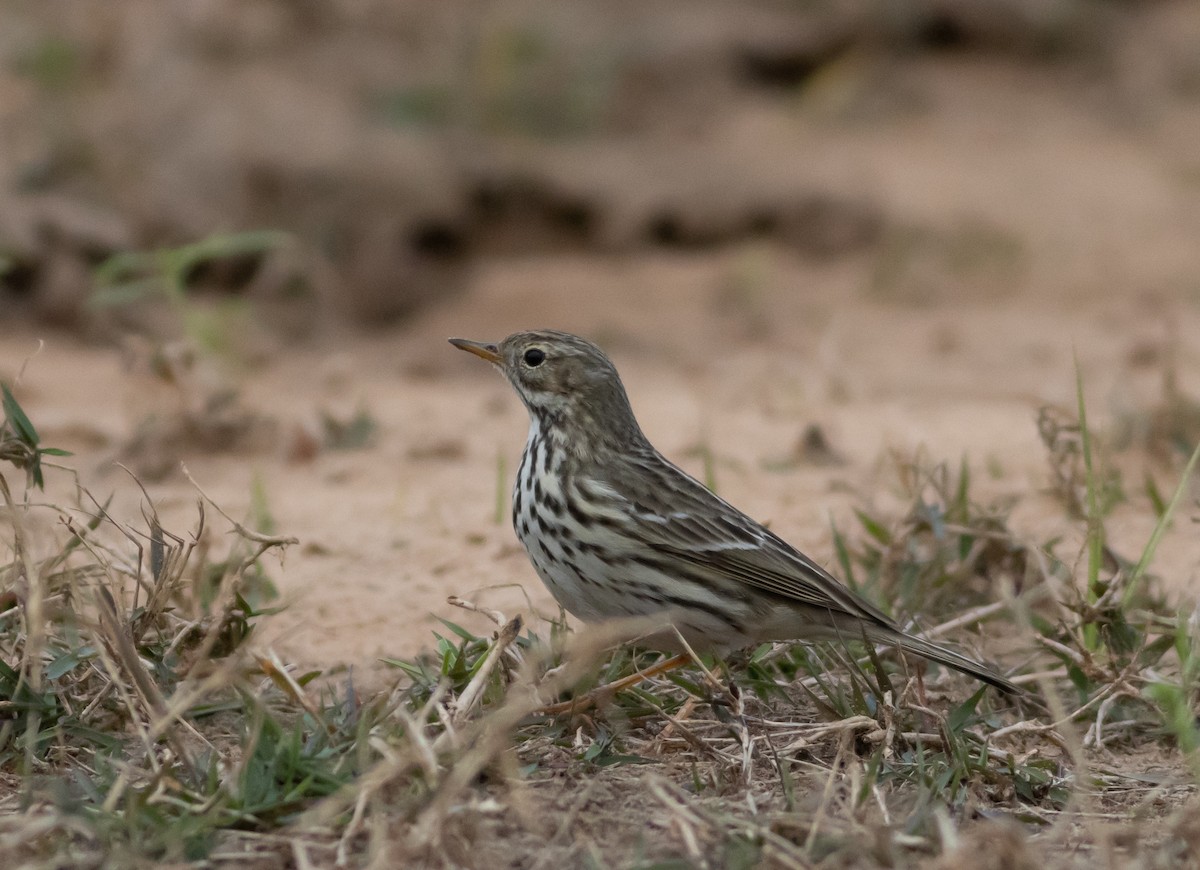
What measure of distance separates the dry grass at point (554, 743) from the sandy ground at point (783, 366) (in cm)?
70

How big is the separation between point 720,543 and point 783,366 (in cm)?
431

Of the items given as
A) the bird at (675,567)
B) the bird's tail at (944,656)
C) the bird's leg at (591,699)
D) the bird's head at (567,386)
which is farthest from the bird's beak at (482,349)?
the bird's tail at (944,656)

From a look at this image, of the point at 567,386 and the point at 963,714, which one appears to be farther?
the point at 567,386

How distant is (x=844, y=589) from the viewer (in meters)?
4.00

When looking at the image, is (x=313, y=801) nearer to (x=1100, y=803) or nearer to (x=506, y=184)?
(x=1100, y=803)

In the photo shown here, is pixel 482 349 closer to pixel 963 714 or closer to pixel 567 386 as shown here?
pixel 567 386

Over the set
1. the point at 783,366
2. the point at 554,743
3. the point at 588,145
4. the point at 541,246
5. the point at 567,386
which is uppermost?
the point at 567,386

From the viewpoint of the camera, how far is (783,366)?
835 centimetres

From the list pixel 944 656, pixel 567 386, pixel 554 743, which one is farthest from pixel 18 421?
pixel 944 656

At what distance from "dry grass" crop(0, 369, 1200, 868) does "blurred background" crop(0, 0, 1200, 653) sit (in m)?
1.08

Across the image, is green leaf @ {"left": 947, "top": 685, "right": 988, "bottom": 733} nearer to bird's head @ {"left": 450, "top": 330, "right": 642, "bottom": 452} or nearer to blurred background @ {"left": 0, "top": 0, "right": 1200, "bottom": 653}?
bird's head @ {"left": 450, "top": 330, "right": 642, "bottom": 452}

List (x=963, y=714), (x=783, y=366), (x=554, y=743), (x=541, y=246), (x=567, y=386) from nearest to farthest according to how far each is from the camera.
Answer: (x=554, y=743)
(x=963, y=714)
(x=567, y=386)
(x=783, y=366)
(x=541, y=246)

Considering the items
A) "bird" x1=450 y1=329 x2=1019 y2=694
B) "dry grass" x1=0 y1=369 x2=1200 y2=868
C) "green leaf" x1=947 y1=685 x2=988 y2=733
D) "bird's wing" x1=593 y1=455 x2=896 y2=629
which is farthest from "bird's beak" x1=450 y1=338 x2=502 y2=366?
"green leaf" x1=947 y1=685 x2=988 y2=733

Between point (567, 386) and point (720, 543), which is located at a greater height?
point (567, 386)
